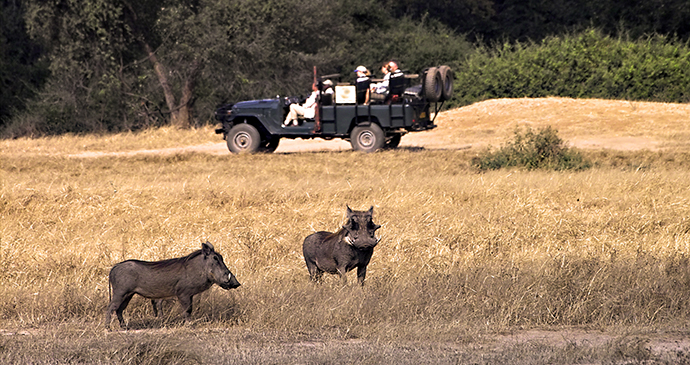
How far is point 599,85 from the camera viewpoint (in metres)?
30.3

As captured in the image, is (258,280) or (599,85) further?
(599,85)

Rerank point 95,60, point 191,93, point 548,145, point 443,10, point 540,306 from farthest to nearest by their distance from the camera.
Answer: point 443,10 < point 191,93 < point 95,60 < point 548,145 < point 540,306

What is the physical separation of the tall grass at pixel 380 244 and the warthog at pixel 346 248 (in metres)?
0.17

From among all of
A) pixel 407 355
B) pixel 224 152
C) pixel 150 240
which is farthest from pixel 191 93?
pixel 407 355

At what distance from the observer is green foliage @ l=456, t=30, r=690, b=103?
97.6 ft

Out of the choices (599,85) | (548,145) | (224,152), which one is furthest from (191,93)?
(548,145)

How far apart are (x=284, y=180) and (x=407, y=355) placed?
30.8ft

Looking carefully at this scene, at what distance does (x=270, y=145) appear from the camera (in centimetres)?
2170

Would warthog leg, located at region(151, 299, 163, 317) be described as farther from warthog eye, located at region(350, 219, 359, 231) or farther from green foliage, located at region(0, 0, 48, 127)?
green foliage, located at region(0, 0, 48, 127)

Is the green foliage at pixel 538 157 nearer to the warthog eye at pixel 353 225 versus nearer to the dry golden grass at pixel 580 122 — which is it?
the dry golden grass at pixel 580 122

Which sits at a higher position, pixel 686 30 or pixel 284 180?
pixel 686 30

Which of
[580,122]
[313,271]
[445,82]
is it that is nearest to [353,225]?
[313,271]

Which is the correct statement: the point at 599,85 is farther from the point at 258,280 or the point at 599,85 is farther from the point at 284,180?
the point at 258,280

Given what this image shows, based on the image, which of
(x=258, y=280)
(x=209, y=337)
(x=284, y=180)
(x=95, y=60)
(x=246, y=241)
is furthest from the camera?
(x=95, y=60)
